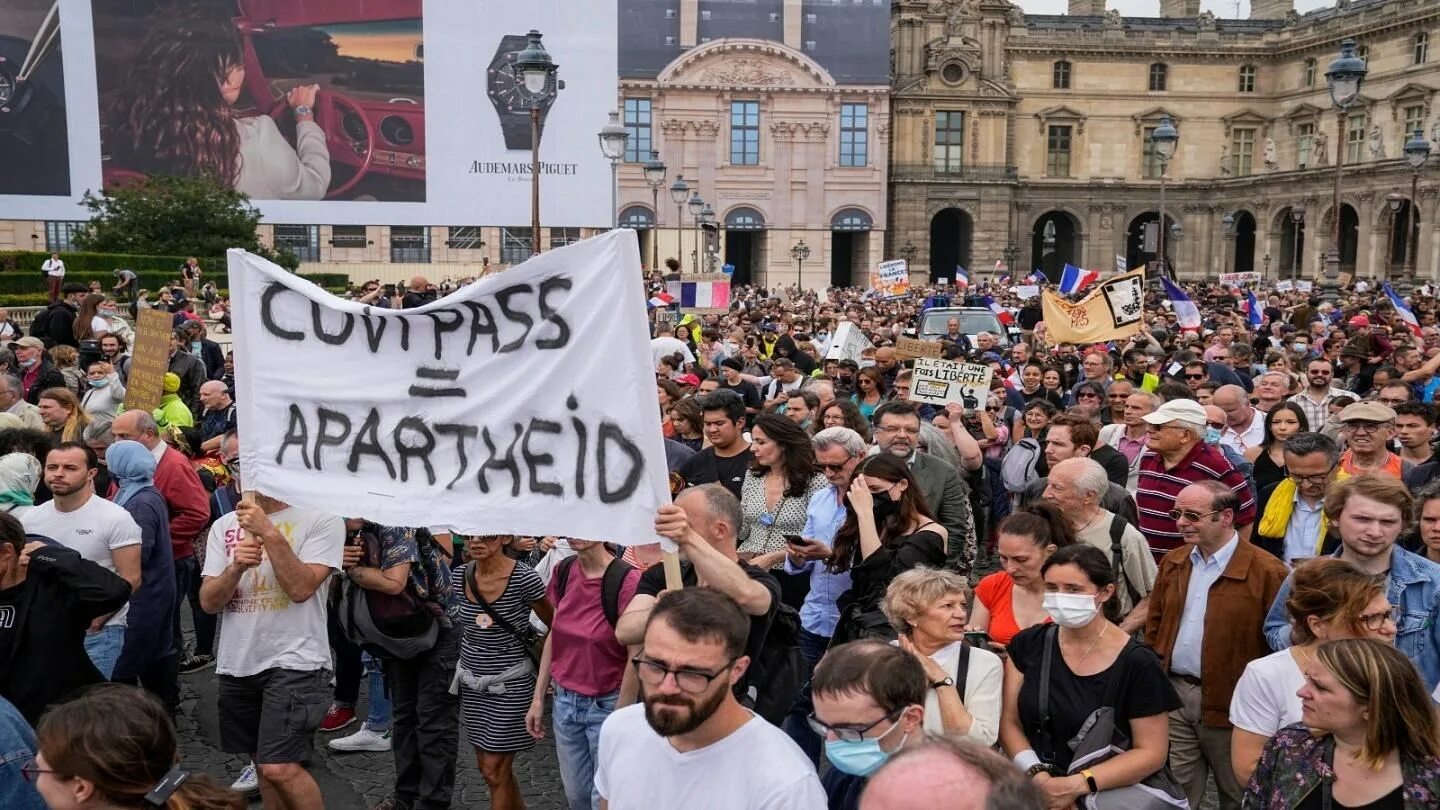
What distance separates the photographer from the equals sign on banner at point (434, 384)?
432cm

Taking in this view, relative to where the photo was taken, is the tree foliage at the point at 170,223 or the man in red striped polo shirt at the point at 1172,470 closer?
the man in red striped polo shirt at the point at 1172,470

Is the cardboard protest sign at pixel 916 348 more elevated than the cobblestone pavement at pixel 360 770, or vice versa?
the cardboard protest sign at pixel 916 348

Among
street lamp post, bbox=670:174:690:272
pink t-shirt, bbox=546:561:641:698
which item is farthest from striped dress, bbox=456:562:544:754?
street lamp post, bbox=670:174:690:272

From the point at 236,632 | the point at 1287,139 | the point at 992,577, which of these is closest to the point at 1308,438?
the point at 992,577

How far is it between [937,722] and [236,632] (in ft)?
9.62

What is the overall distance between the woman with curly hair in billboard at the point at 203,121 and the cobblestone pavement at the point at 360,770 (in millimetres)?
43345

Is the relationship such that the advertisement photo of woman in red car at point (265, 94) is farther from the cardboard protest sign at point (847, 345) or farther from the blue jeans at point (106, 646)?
the blue jeans at point (106, 646)

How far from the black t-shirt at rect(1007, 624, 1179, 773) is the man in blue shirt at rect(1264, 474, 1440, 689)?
2.61 feet

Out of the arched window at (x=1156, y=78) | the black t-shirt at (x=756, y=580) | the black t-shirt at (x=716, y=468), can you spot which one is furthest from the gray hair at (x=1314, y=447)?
→ the arched window at (x=1156, y=78)

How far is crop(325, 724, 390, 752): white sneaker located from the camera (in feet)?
21.0

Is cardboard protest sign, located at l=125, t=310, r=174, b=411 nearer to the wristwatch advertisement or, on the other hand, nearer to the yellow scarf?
the yellow scarf

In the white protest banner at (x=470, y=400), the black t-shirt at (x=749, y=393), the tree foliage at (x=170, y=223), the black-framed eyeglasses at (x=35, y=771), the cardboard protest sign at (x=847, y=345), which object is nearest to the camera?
the black-framed eyeglasses at (x=35, y=771)

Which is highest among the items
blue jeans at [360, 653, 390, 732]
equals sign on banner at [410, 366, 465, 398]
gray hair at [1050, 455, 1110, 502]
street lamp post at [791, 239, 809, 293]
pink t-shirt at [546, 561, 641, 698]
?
street lamp post at [791, 239, 809, 293]

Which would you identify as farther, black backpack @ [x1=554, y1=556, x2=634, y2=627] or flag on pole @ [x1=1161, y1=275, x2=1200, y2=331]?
flag on pole @ [x1=1161, y1=275, x2=1200, y2=331]
